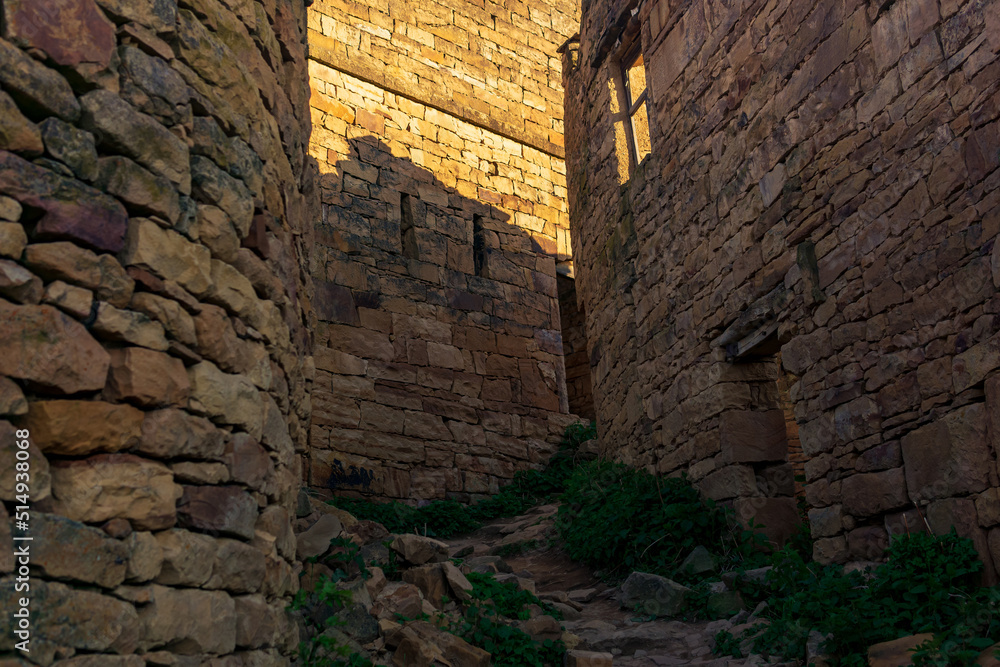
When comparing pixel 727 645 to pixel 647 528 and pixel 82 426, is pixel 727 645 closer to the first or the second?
pixel 647 528

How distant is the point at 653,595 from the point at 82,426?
12.0 feet

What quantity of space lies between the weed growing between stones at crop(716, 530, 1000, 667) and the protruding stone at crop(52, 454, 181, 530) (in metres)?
2.73

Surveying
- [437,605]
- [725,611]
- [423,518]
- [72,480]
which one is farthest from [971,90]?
[423,518]

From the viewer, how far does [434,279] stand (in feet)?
29.7

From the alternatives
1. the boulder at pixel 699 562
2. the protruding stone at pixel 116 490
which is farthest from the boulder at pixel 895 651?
the protruding stone at pixel 116 490

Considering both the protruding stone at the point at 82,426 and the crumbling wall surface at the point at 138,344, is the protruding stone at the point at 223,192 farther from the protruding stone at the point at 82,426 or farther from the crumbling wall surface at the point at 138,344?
the protruding stone at the point at 82,426

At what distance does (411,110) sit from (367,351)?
302 centimetres

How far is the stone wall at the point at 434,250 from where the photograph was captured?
26.9 feet

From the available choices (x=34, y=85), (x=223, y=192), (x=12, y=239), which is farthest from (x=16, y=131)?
(x=223, y=192)

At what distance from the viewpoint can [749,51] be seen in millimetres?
5445

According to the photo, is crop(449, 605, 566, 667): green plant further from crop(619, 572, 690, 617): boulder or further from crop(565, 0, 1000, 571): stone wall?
crop(565, 0, 1000, 571): stone wall

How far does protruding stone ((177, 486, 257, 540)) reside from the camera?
2.33 m

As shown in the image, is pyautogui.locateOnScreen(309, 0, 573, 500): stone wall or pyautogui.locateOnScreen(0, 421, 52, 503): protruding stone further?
pyautogui.locateOnScreen(309, 0, 573, 500): stone wall

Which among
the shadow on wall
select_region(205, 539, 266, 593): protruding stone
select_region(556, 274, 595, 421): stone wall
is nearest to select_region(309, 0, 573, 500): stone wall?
the shadow on wall
